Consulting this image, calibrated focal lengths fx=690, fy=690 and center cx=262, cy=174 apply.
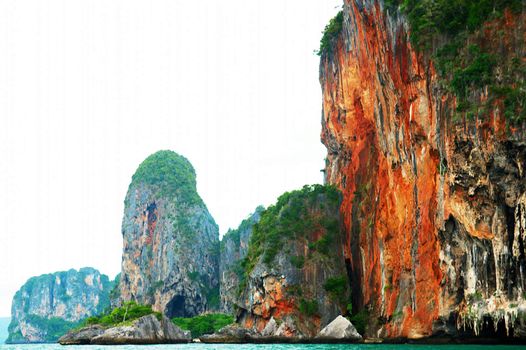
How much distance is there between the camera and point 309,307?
5269 cm

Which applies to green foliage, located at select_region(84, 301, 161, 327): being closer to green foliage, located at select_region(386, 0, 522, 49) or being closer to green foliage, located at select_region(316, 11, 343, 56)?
green foliage, located at select_region(316, 11, 343, 56)

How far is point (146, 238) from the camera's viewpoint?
109 meters

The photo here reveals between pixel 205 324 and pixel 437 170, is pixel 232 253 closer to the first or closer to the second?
pixel 205 324

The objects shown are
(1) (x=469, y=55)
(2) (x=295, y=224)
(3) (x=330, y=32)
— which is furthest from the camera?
(2) (x=295, y=224)

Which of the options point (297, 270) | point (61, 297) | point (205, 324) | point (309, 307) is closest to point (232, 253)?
point (205, 324)

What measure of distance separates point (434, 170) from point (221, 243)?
76.0m

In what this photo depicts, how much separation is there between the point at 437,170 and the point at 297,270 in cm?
2112

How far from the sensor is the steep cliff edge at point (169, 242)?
102m

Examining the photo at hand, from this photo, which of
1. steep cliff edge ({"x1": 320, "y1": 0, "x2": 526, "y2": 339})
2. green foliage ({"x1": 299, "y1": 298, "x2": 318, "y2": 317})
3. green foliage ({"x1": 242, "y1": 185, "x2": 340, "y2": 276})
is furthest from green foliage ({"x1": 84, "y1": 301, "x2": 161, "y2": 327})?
steep cliff edge ({"x1": 320, "y1": 0, "x2": 526, "y2": 339})

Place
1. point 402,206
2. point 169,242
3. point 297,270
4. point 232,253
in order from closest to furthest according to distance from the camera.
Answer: point 402,206, point 297,270, point 169,242, point 232,253

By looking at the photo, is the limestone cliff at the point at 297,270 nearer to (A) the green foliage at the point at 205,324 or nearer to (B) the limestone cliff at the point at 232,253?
Answer: (A) the green foliage at the point at 205,324

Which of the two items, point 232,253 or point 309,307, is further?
point 232,253

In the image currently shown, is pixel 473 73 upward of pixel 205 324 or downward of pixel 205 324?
upward

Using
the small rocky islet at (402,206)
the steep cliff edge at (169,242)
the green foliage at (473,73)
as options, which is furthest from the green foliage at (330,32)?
the steep cliff edge at (169,242)
